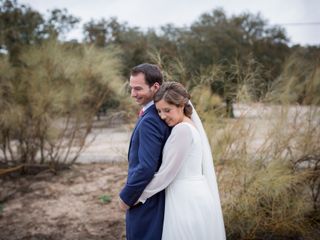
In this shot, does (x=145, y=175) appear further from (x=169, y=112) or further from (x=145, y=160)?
(x=169, y=112)

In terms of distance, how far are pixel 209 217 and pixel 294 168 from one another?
7.54ft

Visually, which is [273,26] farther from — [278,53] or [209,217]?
[209,217]

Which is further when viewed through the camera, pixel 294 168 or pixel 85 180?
pixel 85 180

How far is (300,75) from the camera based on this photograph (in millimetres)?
5398

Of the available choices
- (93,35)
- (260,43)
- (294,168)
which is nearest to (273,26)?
(260,43)

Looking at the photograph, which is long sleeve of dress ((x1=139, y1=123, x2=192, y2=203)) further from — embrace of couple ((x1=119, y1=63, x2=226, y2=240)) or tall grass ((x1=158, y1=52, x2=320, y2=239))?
tall grass ((x1=158, y1=52, x2=320, y2=239))

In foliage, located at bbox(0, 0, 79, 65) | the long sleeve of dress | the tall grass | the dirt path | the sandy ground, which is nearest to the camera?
the long sleeve of dress

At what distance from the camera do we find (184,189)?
236cm

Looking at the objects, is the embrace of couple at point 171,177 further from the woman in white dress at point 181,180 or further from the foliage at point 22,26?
the foliage at point 22,26

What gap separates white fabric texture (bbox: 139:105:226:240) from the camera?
2311 mm

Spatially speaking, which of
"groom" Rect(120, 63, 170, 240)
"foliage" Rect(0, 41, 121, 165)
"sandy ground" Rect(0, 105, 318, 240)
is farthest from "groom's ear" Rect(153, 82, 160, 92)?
"foliage" Rect(0, 41, 121, 165)

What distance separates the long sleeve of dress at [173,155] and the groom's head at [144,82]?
368mm

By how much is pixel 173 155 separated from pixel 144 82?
1.88 ft

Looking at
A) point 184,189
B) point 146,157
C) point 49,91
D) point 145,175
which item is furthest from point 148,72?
point 49,91
